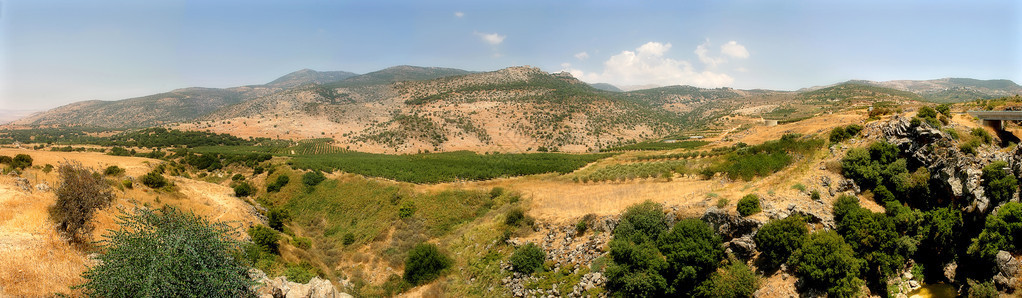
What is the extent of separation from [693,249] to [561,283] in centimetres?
592

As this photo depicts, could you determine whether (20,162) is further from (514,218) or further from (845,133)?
(845,133)

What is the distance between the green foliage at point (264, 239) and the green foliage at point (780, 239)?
2207 cm

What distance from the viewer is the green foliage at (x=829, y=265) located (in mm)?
11562

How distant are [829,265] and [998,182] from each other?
6.15 metres

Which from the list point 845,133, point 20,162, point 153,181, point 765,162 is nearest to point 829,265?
point 765,162

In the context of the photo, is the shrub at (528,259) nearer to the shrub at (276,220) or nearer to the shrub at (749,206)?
the shrub at (749,206)

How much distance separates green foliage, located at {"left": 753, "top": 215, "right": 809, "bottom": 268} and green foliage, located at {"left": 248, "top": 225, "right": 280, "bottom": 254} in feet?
72.4

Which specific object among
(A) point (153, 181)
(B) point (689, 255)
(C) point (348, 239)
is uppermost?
(A) point (153, 181)

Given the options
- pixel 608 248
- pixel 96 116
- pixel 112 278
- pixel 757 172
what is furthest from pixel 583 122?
pixel 96 116

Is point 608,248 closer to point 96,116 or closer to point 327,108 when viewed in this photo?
point 327,108

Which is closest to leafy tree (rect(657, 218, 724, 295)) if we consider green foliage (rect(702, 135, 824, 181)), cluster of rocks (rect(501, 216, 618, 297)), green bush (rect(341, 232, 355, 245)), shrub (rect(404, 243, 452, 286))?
cluster of rocks (rect(501, 216, 618, 297))

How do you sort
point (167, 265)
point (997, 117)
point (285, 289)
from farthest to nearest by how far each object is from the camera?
point (997, 117) → point (285, 289) → point (167, 265)

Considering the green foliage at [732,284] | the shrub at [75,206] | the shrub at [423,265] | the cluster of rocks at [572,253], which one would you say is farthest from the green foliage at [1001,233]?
the shrub at [75,206]

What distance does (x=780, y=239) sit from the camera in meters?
13.1
